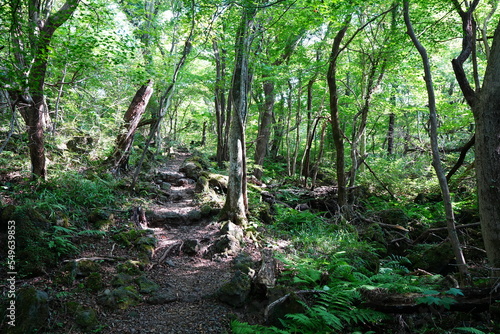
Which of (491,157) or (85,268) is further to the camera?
(85,268)

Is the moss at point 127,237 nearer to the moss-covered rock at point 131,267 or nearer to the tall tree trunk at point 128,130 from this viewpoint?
the moss-covered rock at point 131,267

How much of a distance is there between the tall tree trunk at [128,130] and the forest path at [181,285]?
2950 millimetres

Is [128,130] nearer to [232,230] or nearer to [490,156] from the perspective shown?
[232,230]

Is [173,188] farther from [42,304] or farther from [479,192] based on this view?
[479,192]

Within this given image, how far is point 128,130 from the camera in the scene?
10117mm

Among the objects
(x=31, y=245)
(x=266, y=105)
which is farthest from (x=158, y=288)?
(x=266, y=105)

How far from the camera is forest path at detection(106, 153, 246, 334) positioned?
Result: 3596 mm

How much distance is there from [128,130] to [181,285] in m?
7.17

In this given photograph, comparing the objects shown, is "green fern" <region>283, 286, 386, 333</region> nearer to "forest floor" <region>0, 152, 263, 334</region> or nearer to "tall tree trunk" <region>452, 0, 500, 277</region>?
"forest floor" <region>0, 152, 263, 334</region>

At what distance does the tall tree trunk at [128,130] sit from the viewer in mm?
9891

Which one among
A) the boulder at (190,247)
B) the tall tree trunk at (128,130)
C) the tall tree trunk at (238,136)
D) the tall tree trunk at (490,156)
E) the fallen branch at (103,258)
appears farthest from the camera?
the tall tree trunk at (128,130)

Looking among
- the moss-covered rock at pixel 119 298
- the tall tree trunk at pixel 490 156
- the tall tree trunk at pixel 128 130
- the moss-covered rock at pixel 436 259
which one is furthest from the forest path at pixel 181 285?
the moss-covered rock at pixel 436 259


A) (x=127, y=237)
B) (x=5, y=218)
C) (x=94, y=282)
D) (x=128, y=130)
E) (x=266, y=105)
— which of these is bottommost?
(x=94, y=282)

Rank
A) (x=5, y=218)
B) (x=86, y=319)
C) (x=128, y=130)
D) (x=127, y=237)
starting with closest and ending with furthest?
(x=86, y=319)
(x=5, y=218)
(x=127, y=237)
(x=128, y=130)
